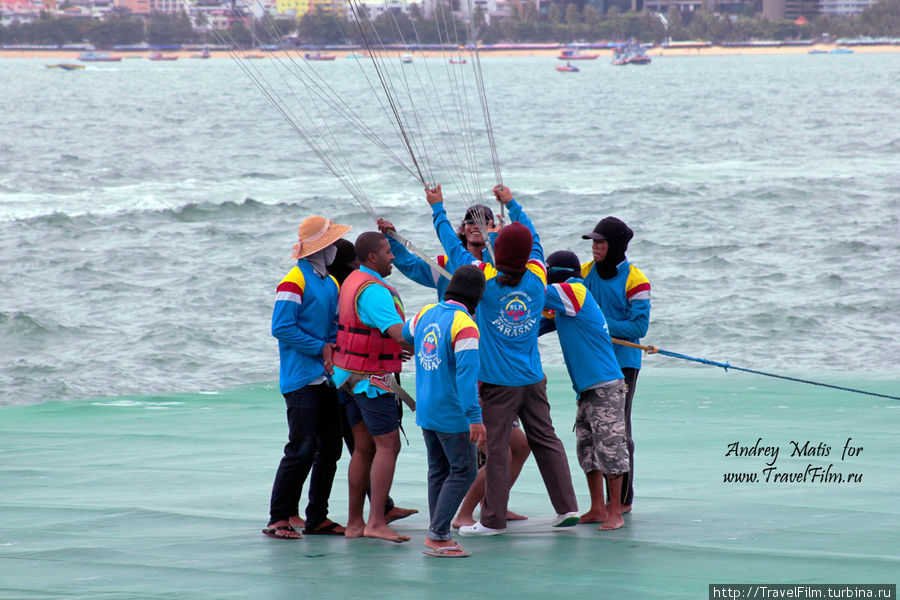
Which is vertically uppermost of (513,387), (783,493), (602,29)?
(602,29)

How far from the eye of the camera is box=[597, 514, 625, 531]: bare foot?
5.44 m

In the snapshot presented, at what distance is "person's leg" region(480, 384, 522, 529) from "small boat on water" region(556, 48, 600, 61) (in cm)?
15476

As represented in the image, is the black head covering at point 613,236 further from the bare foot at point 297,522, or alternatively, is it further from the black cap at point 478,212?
the bare foot at point 297,522

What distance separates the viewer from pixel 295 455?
17.9ft

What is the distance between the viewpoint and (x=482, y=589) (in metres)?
4.52

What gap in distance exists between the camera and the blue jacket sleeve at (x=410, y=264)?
607cm

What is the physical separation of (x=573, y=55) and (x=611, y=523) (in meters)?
164

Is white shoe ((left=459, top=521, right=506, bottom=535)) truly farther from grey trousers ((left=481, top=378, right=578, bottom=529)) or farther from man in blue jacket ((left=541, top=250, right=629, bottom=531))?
man in blue jacket ((left=541, top=250, right=629, bottom=531))

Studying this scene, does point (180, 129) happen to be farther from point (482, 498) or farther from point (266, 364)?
point (482, 498)

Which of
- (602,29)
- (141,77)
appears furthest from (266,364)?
(602,29)

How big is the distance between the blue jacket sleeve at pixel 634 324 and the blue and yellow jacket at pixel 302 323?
1576 millimetres

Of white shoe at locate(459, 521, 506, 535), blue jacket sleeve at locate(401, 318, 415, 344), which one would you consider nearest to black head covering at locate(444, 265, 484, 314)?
blue jacket sleeve at locate(401, 318, 415, 344)

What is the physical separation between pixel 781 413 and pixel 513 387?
422 centimetres

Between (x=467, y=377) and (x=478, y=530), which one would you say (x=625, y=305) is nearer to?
(x=467, y=377)
